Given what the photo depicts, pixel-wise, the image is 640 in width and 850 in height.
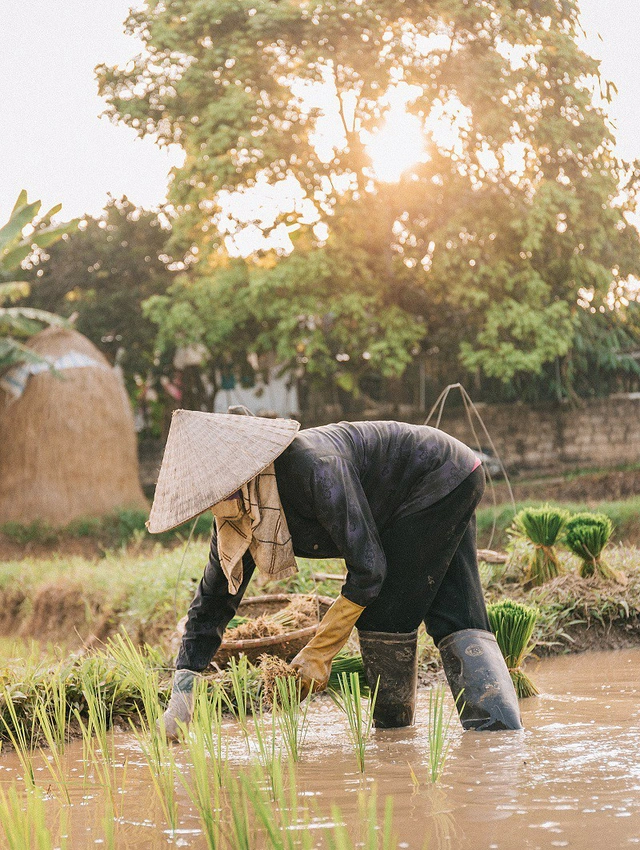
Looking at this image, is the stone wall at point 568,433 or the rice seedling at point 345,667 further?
the stone wall at point 568,433

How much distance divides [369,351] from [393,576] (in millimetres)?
11074

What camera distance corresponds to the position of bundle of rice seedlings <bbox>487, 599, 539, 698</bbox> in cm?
392

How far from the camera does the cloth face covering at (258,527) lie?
9.31 ft

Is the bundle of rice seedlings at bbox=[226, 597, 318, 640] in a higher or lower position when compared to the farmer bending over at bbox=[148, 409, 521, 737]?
lower

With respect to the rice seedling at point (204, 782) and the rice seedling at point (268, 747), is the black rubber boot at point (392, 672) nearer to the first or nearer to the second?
the rice seedling at point (268, 747)

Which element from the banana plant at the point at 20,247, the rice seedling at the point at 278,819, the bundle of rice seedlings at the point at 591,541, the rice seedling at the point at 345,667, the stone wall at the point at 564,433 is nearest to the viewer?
the rice seedling at the point at 278,819

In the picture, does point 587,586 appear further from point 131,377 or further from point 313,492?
point 131,377

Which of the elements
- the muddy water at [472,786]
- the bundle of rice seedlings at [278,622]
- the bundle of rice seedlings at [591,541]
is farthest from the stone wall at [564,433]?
the muddy water at [472,786]

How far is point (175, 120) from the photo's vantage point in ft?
48.1

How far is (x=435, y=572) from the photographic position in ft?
10.3

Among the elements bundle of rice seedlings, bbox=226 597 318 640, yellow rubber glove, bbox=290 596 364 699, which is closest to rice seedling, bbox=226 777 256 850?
yellow rubber glove, bbox=290 596 364 699

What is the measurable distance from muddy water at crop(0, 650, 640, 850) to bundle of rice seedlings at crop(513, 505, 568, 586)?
2014mm

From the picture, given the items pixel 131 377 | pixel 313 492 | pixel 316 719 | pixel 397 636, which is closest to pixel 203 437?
pixel 313 492

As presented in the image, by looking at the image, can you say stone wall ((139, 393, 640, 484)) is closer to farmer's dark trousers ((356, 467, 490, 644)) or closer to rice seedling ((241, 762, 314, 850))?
farmer's dark trousers ((356, 467, 490, 644))
